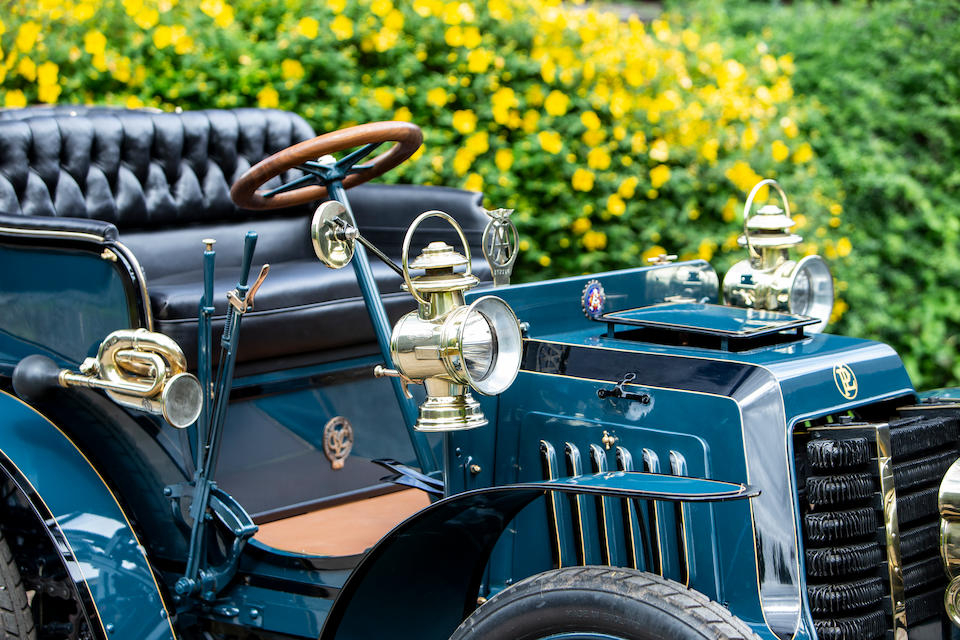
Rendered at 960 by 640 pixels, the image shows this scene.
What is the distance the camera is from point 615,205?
4.49 m

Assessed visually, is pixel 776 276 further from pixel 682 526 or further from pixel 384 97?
pixel 384 97

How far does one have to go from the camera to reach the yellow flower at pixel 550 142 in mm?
4453

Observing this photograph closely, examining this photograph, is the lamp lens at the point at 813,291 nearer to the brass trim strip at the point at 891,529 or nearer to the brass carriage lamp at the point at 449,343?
the brass trim strip at the point at 891,529

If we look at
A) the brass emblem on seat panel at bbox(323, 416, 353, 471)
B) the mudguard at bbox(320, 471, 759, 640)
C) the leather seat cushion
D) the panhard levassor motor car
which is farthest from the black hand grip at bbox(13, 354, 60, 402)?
the mudguard at bbox(320, 471, 759, 640)

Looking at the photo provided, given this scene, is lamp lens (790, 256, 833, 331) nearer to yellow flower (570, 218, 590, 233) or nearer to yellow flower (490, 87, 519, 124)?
yellow flower (570, 218, 590, 233)

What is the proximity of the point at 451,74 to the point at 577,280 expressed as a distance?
237 centimetres

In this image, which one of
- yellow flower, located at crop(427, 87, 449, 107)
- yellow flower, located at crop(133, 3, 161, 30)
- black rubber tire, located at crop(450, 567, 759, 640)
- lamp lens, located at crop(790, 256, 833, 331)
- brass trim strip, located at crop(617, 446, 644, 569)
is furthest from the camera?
yellow flower, located at crop(133, 3, 161, 30)

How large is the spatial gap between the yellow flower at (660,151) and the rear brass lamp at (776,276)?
6.14ft

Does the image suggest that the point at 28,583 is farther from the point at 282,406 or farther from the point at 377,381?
the point at 377,381

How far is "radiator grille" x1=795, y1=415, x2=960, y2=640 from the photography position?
6.51ft

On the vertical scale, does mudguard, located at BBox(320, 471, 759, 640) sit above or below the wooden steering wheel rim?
below

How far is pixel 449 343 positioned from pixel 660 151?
2.78 metres

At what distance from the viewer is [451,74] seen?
182 inches

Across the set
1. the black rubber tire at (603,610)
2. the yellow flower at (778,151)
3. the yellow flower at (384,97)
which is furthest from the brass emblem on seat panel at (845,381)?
the yellow flower at (384,97)
